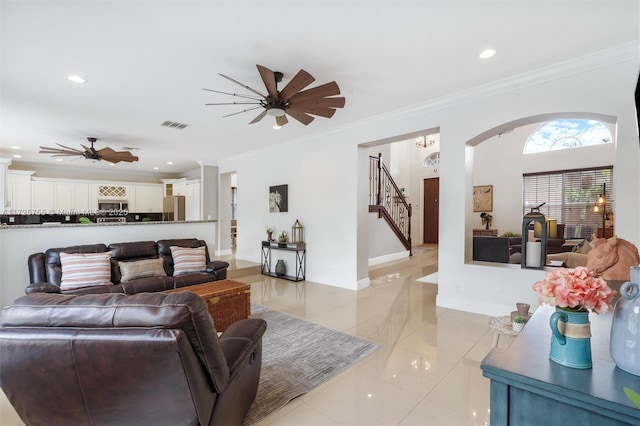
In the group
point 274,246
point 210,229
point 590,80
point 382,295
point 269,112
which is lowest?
point 382,295

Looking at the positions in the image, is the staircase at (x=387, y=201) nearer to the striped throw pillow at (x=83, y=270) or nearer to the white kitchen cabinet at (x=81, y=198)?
the striped throw pillow at (x=83, y=270)

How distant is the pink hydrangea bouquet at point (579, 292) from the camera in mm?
922

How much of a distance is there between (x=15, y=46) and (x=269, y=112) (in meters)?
2.31

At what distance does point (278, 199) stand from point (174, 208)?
16.4 ft

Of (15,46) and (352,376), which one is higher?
(15,46)

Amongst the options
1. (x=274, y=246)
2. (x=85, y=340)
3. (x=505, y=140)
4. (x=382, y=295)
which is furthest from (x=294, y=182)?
(x=505, y=140)

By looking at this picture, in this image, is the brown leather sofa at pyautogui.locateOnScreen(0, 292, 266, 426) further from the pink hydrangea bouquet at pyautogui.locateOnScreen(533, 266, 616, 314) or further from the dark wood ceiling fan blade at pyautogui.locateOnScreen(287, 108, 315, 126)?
the dark wood ceiling fan blade at pyautogui.locateOnScreen(287, 108, 315, 126)

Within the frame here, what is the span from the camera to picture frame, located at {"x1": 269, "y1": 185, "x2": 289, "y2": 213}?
628 cm

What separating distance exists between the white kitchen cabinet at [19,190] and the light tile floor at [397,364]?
7.37 m

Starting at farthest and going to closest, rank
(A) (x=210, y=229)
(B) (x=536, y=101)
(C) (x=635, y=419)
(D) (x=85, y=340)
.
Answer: (A) (x=210, y=229), (B) (x=536, y=101), (D) (x=85, y=340), (C) (x=635, y=419)

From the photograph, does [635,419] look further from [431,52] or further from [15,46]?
[15,46]

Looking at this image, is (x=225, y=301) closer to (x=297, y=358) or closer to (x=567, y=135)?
(x=297, y=358)

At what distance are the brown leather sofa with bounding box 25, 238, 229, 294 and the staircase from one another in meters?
4.10

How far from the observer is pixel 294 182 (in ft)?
20.1
